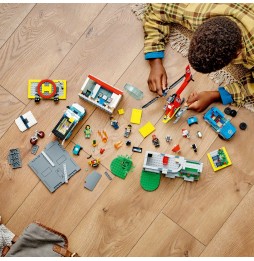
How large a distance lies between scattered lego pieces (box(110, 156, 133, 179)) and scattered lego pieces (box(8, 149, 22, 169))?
34cm

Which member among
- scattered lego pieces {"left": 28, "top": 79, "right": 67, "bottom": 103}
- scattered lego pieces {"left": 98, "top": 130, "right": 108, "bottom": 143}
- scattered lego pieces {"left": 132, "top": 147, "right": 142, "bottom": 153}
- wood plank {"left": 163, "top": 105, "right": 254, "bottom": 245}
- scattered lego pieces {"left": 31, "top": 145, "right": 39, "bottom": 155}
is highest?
scattered lego pieces {"left": 28, "top": 79, "right": 67, "bottom": 103}

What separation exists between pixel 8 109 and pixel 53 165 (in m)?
0.27

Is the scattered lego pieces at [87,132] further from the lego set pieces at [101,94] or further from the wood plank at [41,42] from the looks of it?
the wood plank at [41,42]

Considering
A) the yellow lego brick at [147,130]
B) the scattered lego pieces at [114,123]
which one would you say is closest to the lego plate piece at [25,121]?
the scattered lego pieces at [114,123]

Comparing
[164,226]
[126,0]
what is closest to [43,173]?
[164,226]

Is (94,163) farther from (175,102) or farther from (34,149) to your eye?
(175,102)

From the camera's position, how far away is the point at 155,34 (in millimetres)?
1499

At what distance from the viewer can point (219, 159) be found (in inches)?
58.4

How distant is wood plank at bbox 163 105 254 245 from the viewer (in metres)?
1.48

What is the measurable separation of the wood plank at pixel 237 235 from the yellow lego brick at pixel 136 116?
47cm

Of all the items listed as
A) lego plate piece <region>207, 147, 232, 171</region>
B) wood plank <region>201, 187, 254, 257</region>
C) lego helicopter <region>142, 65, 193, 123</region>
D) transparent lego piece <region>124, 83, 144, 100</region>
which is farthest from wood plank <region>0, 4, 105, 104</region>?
wood plank <region>201, 187, 254, 257</region>

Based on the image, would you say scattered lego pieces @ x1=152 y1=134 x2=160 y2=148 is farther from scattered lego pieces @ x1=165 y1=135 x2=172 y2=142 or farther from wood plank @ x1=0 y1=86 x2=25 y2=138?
wood plank @ x1=0 y1=86 x2=25 y2=138

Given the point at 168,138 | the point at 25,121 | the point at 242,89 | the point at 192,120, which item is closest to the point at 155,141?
the point at 168,138

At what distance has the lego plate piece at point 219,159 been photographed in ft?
4.86
